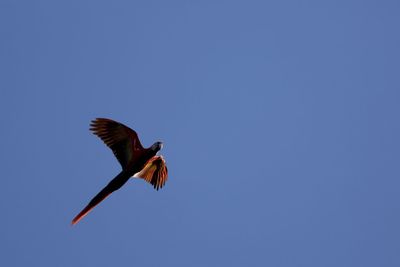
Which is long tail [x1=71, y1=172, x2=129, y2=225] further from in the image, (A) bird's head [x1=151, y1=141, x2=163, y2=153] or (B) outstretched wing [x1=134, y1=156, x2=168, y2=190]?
(B) outstretched wing [x1=134, y1=156, x2=168, y2=190]

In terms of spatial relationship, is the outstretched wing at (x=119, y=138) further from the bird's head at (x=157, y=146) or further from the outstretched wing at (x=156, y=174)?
the outstretched wing at (x=156, y=174)

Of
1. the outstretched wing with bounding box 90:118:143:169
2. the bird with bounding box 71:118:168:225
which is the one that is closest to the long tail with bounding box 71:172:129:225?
the bird with bounding box 71:118:168:225

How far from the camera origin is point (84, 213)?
12.1 m

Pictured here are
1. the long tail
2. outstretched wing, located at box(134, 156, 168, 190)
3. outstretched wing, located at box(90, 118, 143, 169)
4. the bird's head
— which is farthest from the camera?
outstretched wing, located at box(134, 156, 168, 190)

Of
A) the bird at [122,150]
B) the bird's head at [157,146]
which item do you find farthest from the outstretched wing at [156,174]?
the bird's head at [157,146]

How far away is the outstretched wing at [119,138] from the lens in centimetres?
1307

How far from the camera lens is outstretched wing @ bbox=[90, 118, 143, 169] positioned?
13.1m

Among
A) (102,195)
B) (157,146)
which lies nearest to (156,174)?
(157,146)

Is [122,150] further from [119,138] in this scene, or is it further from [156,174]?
[156,174]

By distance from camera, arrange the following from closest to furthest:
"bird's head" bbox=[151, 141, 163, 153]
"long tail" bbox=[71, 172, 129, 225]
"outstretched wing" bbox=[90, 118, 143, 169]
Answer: "long tail" bbox=[71, 172, 129, 225] < "bird's head" bbox=[151, 141, 163, 153] < "outstretched wing" bbox=[90, 118, 143, 169]

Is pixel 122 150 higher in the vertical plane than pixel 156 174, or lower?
lower

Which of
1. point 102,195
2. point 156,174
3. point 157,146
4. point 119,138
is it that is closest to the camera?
point 102,195

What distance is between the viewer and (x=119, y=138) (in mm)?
13273

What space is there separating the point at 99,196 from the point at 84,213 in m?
0.52
